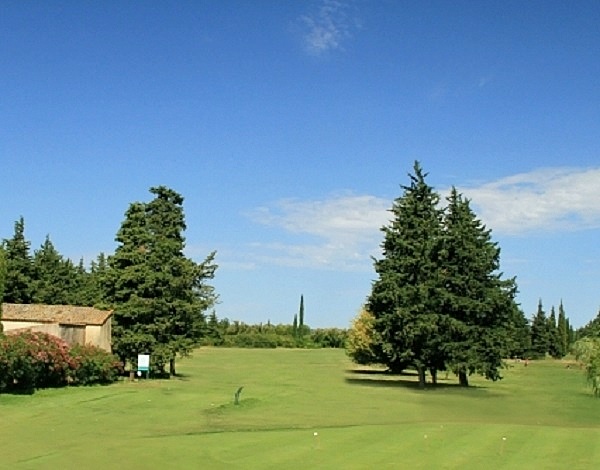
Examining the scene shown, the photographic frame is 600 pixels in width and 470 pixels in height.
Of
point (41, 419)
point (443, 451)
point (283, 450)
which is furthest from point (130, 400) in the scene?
point (443, 451)

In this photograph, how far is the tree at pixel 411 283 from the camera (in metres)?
51.3

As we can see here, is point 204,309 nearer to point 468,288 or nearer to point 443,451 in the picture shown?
point 468,288

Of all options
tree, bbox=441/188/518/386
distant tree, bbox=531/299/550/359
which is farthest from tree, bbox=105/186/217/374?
distant tree, bbox=531/299/550/359

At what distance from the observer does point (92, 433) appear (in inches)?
1077

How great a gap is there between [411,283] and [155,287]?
18.9 metres

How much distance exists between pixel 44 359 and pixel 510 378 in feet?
156

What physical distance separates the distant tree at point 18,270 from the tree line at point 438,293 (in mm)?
39164

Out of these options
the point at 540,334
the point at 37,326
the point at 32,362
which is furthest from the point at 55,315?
the point at 540,334

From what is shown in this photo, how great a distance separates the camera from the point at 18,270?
7662 cm

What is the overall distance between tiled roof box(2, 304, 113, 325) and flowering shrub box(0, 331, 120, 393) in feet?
13.3

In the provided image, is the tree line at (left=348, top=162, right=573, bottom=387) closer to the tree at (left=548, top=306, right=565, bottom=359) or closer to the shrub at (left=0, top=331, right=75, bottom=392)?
Result: the shrub at (left=0, top=331, right=75, bottom=392)

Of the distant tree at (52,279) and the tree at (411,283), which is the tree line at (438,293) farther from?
the distant tree at (52,279)

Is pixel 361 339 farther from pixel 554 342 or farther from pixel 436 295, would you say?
pixel 554 342

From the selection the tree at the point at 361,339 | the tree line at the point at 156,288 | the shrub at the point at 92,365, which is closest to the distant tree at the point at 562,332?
the tree at the point at 361,339
